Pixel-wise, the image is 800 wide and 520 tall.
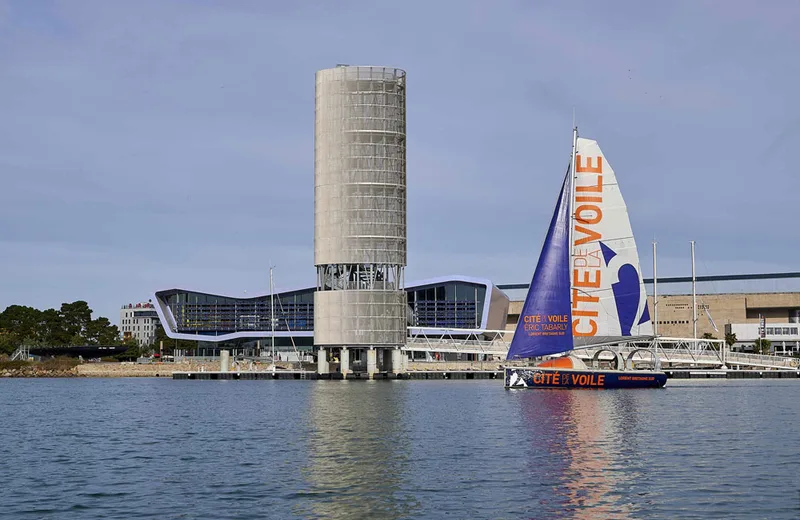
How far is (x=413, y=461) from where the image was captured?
4072cm

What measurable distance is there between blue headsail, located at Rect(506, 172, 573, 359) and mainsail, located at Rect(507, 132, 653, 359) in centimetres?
7

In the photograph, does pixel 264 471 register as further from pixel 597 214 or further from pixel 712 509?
pixel 597 214

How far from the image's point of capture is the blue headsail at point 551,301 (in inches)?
3184

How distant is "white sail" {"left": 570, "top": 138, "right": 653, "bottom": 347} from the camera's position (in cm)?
8119

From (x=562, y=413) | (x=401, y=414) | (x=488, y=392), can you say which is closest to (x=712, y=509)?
(x=562, y=413)

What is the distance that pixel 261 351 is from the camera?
19450 cm

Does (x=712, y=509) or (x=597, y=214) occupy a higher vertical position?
(x=597, y=214)

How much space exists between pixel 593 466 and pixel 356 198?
296 ft

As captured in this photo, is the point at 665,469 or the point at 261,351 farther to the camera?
the point at 261,351

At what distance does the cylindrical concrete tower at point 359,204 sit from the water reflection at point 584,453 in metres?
58.2

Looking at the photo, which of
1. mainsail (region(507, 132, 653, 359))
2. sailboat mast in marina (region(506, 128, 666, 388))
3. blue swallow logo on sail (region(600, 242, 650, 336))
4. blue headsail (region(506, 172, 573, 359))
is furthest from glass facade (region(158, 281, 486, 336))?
blue swallow logo on sail (region(600, 242, 650, 336))

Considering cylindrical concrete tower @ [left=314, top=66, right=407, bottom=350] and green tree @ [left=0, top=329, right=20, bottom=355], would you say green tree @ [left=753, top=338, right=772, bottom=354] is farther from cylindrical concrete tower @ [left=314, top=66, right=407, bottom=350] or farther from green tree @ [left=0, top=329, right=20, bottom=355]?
green tree @ [left=0, top=329, right=20, bottom=355]

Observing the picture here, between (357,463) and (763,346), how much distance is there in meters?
147

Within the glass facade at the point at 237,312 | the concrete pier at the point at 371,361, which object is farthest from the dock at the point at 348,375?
the glass facade at the point at 237,312
